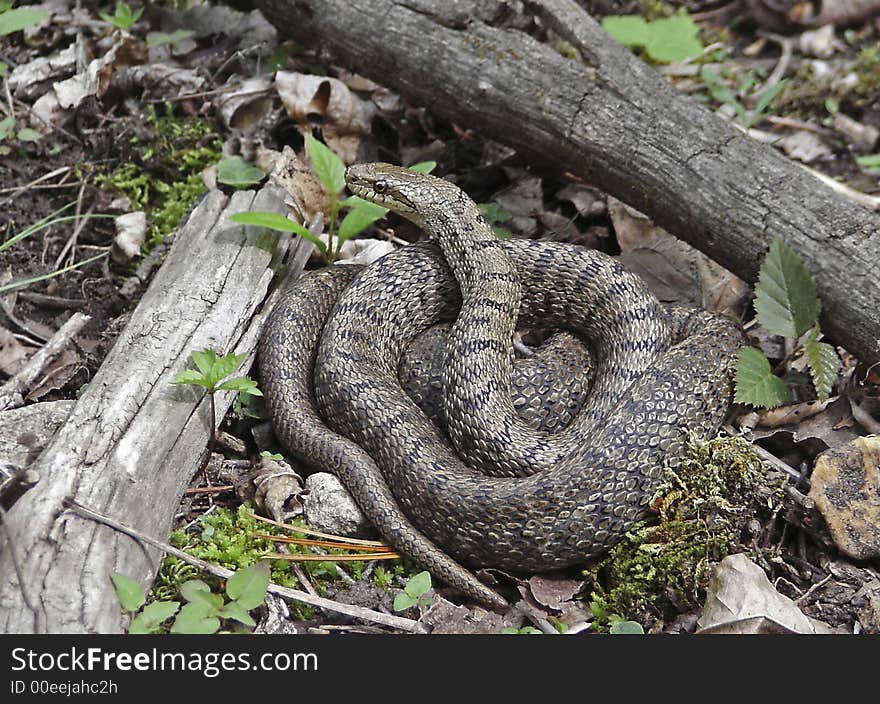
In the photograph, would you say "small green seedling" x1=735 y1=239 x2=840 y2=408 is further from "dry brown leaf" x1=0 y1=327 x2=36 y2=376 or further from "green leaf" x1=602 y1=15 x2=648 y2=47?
"dry brown leaf" x1=0 y1=327 x2=36 y2=376

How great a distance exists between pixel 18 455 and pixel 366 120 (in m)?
4.14

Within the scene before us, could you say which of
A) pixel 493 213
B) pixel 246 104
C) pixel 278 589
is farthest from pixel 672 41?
pixel 278 589

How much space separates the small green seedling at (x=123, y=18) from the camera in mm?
7707

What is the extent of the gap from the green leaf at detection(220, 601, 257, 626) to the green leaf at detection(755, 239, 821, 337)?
11.9 ft

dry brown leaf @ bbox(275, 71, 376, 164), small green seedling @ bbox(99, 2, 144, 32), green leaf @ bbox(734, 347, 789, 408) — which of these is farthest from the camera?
small green seedling @ bbox(99, 2, 144, 32)

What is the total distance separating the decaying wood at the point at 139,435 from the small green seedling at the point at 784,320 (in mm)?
3291

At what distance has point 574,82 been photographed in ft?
21.3

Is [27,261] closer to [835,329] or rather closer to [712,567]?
[712,567]

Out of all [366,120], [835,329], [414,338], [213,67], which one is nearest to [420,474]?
[414,338]

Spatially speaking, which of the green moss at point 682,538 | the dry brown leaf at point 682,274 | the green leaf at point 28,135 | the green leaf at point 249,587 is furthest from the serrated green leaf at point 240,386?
the green leaf at point 28,135

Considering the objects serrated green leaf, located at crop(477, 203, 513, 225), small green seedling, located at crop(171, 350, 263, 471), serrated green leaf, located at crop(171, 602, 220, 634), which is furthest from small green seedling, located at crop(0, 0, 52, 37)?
serrated green leaf, located at crop(171, 602, 220, 634)

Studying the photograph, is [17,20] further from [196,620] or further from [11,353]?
[196,620]

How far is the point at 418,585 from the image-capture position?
15.7ft

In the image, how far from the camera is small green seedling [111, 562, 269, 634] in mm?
4125
